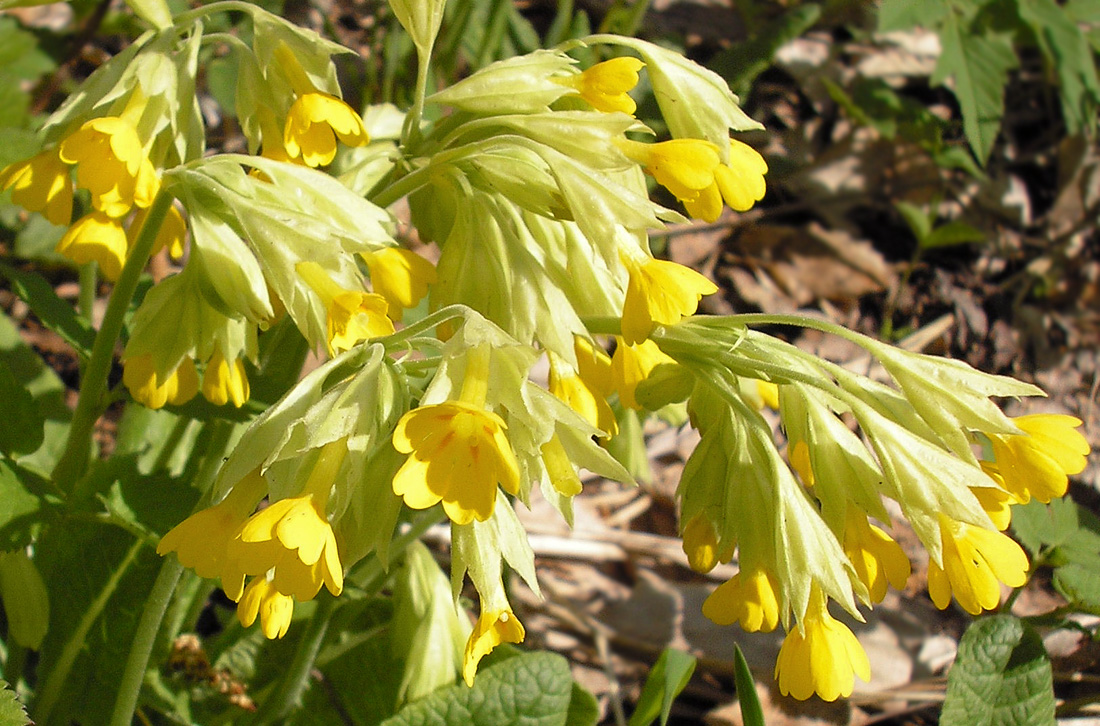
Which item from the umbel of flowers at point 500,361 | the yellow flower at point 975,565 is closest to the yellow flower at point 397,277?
the umbel of flowers at point 500,361

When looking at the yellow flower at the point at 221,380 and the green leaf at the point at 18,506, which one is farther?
the yellow flower at the point at 221,380

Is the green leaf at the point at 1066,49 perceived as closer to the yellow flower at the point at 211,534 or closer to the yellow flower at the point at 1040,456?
the yellow flower at the point at 1040,456

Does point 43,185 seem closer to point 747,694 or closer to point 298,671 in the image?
point 298,671

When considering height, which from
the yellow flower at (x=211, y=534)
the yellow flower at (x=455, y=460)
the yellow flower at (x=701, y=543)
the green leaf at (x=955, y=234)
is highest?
the yellow flower at (x=455, y=460)

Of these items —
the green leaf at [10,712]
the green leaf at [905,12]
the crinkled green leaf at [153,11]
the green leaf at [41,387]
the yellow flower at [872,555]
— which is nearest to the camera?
the green leaf at [10,712]

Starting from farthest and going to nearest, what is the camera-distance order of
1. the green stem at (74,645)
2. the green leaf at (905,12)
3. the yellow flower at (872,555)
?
the green leaf at (905,12)
the green stem at (74,645)
the yellow flower at (872,555)

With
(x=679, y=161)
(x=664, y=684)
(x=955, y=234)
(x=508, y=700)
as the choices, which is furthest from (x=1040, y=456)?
(x=955, y=234)


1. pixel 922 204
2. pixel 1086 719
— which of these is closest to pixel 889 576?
pixel 1086 719
